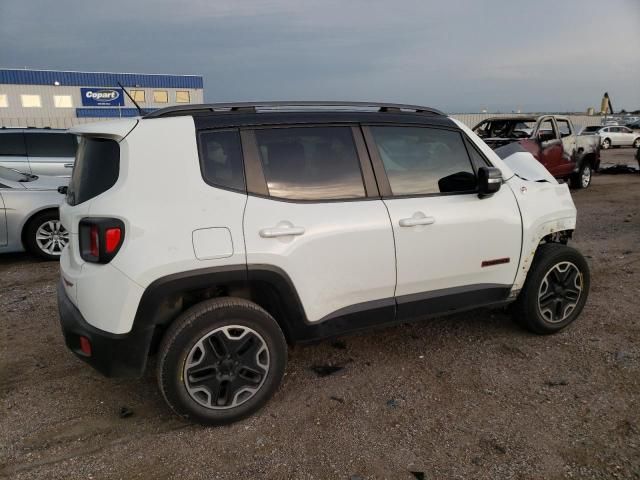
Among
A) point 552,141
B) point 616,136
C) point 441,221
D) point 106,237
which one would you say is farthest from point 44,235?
point 616,136

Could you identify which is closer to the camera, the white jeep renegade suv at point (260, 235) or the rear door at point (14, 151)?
the white jeep renegade suv at point (260, 235)

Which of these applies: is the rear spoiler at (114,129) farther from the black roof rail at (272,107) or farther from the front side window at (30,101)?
the front side window at (30,101)

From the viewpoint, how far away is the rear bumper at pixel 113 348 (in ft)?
8.27

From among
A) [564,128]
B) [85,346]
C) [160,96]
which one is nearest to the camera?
[85,346]

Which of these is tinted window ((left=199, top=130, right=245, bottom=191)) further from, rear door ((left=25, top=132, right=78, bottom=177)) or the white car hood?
rear door ((left=25, top=132, right=78, bottom=177))

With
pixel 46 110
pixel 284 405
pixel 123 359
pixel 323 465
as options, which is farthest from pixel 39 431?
pixel 46 110

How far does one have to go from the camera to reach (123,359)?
256 cm

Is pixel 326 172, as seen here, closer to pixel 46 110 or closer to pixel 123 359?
pixel 123 359

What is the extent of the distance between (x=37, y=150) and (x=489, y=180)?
8.54 metres

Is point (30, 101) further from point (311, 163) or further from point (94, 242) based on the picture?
point (311, 163)

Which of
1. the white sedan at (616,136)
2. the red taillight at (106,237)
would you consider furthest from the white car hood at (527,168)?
the white sedan at (616,136)

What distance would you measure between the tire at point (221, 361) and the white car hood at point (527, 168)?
A: 2518 mm

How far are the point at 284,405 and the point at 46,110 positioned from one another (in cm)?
3830

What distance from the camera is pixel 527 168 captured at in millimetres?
4094
